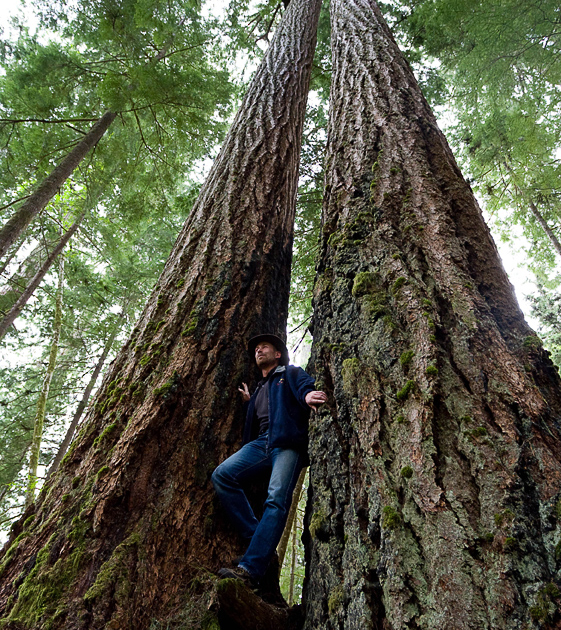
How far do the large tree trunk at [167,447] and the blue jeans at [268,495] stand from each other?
0.10m

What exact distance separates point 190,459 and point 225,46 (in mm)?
10685

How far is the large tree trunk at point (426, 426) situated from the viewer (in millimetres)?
1019

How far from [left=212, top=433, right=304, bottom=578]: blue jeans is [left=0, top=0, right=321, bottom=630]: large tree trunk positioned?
101 mm

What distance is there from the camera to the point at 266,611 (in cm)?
161

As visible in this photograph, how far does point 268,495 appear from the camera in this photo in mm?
2203

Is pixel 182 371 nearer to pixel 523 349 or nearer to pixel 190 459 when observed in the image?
pixel 190 459

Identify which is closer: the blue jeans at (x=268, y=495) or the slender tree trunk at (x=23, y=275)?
the blue jeans at (x=268, y=495)

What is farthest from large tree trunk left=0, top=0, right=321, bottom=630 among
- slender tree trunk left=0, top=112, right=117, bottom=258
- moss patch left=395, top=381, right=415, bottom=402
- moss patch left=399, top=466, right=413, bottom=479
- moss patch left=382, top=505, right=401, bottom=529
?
slender tree trunk left=0, top=112, right=117, bottom=258

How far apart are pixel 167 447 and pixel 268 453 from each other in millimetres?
604

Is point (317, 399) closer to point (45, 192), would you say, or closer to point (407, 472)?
point (407, 472)

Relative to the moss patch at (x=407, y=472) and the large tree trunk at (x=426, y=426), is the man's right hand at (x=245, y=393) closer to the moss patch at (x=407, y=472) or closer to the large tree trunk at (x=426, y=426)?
the large tree trunk at (x=426, y=426)

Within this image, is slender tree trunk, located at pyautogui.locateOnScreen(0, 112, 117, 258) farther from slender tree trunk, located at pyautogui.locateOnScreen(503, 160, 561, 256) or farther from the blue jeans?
slender tree trunk, located at pyautogui.locateOnScreen(503, 160, 561, 256)

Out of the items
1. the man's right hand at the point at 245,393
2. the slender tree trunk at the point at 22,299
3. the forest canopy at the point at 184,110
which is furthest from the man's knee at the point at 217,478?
the slender tree trunk at the point at 22,299

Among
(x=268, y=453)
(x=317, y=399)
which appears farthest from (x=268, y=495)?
(x=317, y=399)
